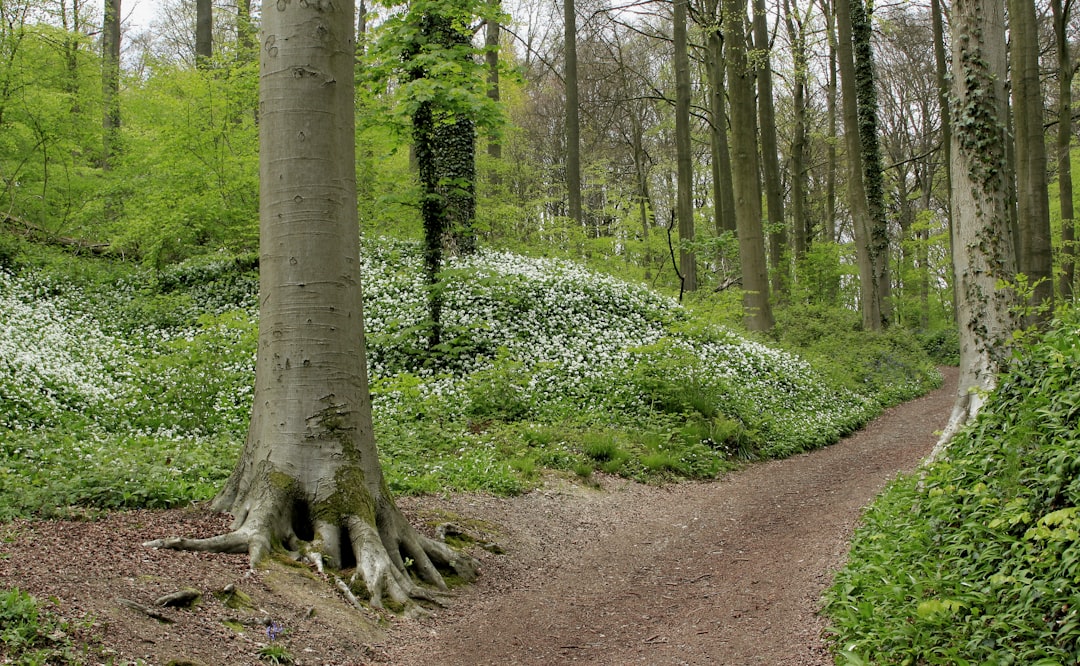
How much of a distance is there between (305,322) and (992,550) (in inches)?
166

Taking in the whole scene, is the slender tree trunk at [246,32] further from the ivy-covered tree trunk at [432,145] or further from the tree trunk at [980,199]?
the tree trunk at [980,199]

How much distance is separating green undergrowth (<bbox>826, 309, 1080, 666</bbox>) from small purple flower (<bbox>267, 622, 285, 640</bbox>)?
113 inches

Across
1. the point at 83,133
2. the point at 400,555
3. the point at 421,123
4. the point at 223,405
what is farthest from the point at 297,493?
the point at 83,133

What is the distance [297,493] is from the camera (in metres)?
5.16

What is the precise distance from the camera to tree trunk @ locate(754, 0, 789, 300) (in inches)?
712

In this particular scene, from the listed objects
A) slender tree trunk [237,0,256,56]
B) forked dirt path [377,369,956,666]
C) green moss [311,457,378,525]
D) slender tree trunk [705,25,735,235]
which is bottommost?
forked dirt path [377,369,956,666]

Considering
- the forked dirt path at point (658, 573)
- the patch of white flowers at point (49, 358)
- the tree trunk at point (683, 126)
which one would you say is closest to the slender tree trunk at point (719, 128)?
the tree trunk at point (683, 126)

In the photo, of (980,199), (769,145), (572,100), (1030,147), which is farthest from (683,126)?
(980,199)

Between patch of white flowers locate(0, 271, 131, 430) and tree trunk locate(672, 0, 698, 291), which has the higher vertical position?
tree trunk locate(672, 0, 698, 291)

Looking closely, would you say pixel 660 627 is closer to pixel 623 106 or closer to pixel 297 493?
pixel 297 493

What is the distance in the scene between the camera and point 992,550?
3.71 m

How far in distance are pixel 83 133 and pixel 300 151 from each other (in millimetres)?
15193

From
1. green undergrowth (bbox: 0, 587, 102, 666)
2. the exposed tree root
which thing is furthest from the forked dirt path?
green undergrowth (bbox: 0, 587, 102, 666)

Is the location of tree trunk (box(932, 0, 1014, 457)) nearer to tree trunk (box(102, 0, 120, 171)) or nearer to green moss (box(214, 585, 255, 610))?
green moss (box(214, 585, 255, 610))
